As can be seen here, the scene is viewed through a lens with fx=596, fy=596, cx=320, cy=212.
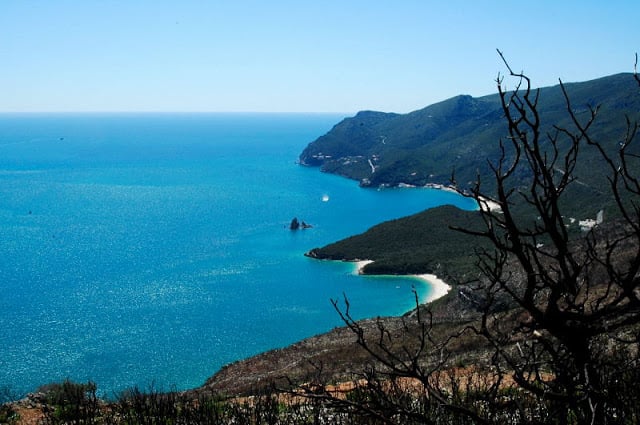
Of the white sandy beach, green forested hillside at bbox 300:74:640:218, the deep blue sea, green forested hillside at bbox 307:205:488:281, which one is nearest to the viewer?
the deep blue sea

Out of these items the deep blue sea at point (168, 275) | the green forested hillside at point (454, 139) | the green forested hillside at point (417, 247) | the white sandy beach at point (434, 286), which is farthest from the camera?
the green forested hillside at point (454, 139)

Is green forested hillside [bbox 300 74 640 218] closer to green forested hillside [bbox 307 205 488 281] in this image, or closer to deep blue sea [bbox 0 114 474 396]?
deep blue sea [bbox 0 114 474 396]

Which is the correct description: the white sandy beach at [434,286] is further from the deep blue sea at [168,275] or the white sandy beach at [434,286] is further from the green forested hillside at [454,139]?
the green forested hillside at [454,139]

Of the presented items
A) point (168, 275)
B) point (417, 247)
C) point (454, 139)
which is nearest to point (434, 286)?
point (417, 247)

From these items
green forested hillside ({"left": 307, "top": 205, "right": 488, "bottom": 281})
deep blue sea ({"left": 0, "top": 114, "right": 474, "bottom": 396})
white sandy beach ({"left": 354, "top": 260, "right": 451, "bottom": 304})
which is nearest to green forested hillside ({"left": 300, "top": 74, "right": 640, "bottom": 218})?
deep blue sea ({"left": 0, "top": 114, "right": 474, "bottom": 396})

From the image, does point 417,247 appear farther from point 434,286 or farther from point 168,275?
point 168,275

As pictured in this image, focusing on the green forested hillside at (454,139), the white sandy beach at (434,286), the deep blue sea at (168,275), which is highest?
the green forested hillside at (454,139)

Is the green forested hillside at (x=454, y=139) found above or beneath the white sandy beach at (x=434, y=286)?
above

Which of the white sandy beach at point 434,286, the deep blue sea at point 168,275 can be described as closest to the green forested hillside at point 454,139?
the deep blue sea at point 168,275

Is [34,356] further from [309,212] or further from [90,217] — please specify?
[309,212]

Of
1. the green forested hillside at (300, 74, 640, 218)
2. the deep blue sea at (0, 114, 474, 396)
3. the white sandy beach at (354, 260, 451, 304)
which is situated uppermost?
the green forested hillside at (300, 74, 640, 218)
